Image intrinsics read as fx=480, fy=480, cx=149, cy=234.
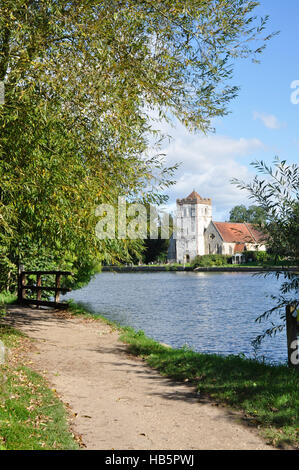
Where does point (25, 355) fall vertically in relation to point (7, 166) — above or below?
below

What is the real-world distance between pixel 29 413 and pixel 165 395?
2.56 meters

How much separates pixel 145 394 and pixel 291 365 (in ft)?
9.50

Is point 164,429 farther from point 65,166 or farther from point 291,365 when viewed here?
point 65,166

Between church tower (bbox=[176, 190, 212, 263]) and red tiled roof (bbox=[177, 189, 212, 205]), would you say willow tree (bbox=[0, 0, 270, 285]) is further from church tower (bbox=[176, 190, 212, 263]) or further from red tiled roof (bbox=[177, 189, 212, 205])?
red tiled roof (bbox=[177, 189, 212, 205])

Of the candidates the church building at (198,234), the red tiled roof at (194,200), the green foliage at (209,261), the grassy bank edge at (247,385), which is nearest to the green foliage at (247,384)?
the grassy bank edge at (247,385)

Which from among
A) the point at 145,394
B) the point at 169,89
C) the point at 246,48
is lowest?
the point at 145,394

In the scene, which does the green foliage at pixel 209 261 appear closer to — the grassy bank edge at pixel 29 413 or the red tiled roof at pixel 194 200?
the red tiled roof at pixel 194 200

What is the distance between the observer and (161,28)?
10.6m

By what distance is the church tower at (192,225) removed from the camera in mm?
114938

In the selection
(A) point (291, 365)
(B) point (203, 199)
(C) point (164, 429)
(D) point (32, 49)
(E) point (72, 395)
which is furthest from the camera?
(B) point (203, 199)

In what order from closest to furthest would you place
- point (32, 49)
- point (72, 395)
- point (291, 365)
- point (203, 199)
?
point (72, 395), point (291, 365), point (32, 49), point (203, 199)

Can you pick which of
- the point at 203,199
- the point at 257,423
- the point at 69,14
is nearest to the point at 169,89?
the point at 69,14

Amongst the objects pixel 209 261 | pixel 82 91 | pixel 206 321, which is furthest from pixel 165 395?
pixel 209 261

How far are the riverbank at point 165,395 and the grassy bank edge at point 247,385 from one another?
1 cm
